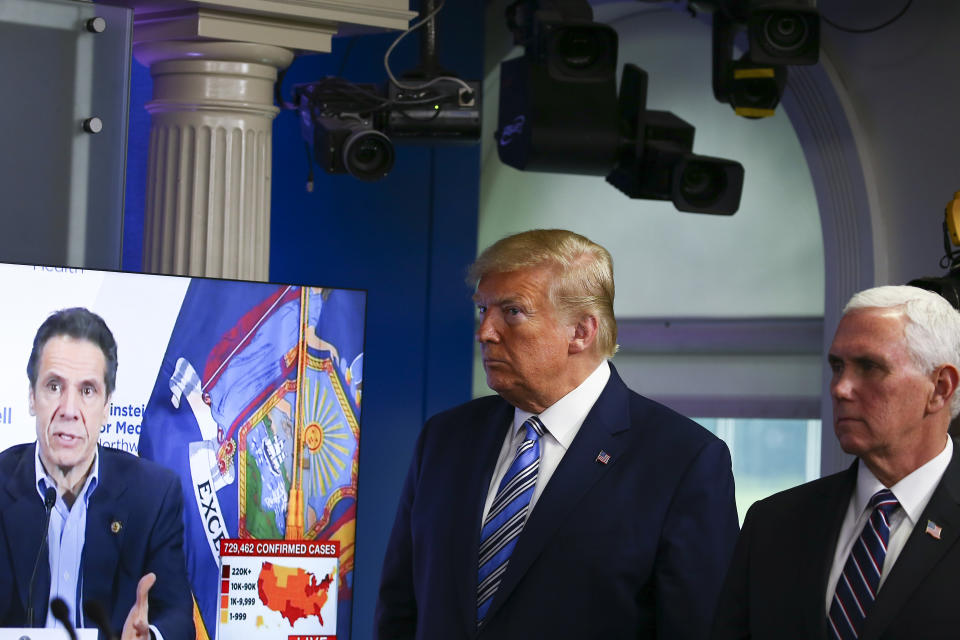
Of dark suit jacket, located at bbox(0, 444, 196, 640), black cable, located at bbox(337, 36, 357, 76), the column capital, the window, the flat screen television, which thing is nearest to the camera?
dark suit jacket, located at bbox(0, 444, 196, 640)

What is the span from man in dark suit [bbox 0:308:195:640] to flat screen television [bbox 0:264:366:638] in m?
0.03

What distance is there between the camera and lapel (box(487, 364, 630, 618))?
2.44m

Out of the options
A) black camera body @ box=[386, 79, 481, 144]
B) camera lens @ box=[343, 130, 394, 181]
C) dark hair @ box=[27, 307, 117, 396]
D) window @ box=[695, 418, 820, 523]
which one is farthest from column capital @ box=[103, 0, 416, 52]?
window @ box=[695, 418, 820, 523]

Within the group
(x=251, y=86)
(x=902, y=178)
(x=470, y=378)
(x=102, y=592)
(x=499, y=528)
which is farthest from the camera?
(x=470, y=378)

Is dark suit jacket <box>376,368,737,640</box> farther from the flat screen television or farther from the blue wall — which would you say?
the blue wall

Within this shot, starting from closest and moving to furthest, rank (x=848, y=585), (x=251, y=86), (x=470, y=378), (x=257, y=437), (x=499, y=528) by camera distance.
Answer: (x=848, y=585)
(x=499, y=528)
(x=257, y=437)
(x=251, y=86)
(x=470, y=378)

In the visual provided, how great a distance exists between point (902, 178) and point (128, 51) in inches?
125

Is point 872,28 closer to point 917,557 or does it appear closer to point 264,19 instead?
point 264,19

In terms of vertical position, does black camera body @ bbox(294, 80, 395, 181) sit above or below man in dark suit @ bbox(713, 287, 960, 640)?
above

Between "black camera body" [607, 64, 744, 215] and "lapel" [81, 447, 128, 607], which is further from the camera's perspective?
"black camera body" [607, 64, 744, 215]

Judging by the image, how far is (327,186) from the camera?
18.5 ft

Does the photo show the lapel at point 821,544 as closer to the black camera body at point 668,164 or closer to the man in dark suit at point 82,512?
the man in dark suit at point 82,512

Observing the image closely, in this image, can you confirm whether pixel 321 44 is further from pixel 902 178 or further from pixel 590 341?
pixel 902 178

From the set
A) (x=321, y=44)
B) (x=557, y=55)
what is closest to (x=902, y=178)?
(x=557, y=55)
